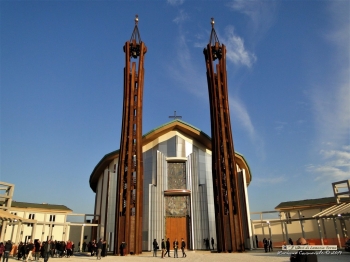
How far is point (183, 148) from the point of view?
29.1m

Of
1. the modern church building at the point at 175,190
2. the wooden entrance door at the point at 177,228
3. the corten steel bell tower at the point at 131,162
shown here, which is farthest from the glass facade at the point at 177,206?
the corten steel bell tower at the point at 131,162

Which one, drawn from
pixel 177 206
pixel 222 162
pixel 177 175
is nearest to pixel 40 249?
pixel 177 206

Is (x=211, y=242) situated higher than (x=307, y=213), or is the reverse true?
(x=307, y=213)

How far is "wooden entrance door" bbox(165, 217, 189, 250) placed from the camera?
25766 mm

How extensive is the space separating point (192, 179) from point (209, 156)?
3238 mm

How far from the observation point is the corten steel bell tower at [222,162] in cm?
2247

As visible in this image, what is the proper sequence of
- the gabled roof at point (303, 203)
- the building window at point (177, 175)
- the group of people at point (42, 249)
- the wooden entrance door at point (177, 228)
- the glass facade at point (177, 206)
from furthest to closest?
the gabled roof at point (303, 203) → the building window at point (177, 175) → the glass facade at point (177, 206) → the wooden entrance door at point (177, 228) → the group of people at point (42, 249)

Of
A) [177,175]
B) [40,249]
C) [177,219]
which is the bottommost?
[40,249]

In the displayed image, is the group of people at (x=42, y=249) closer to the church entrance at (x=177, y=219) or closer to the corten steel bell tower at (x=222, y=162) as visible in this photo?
the church entrance at (x=177, y=219)

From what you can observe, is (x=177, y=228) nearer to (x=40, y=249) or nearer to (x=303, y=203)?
(x=40, y=249)

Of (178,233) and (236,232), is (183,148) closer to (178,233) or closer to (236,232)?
(178,233)

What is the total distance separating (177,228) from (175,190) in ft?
11.0

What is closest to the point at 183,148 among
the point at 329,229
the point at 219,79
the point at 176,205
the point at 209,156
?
the point at 209,156

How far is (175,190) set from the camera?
26844mm
